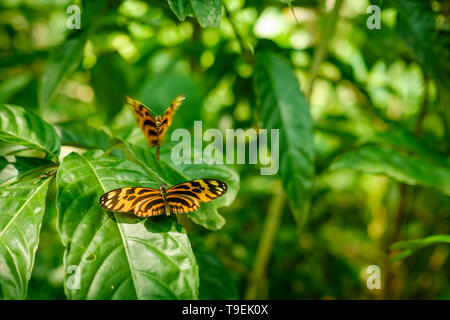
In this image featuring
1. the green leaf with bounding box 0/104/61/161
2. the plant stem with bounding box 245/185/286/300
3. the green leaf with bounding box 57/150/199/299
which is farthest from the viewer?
the plant stem with bounding box 245/185/286/300

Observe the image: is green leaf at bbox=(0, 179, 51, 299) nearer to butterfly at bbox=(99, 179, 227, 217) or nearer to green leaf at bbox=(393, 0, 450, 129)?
butterfly at bbox=(99, 179, 227, 217)

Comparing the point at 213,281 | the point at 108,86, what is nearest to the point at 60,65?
the point at 108,86

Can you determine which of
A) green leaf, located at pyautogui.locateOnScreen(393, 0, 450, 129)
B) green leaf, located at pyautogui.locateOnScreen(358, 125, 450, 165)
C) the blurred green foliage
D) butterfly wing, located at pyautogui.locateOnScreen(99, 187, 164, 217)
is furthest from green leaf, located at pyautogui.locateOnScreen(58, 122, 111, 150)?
green leaf, located at pyautogui.locateOnScreen(393, 0, 450, 129)

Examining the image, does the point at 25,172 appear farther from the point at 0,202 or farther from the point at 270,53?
the point at 270,53

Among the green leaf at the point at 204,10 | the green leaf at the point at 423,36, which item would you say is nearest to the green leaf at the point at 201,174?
the green leaf at the point at 204,10

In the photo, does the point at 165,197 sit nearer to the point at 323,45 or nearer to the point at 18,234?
the point at 18,234

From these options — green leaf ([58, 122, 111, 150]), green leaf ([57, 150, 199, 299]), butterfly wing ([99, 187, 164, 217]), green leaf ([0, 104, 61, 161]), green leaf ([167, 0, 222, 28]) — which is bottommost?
green leaf ([57, 150, 199, 299])

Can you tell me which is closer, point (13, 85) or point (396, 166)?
point (396, 166)
